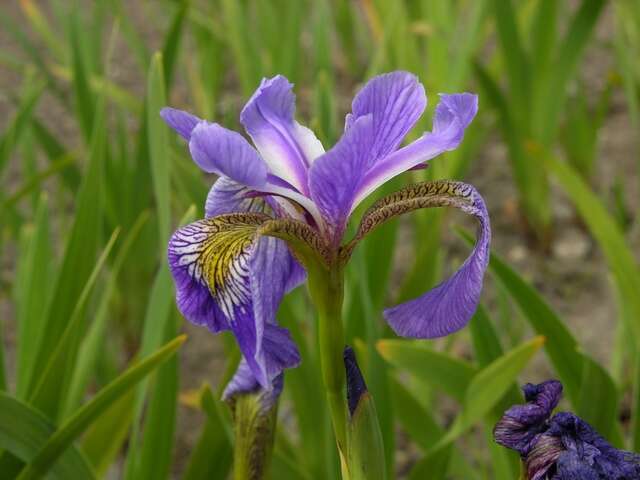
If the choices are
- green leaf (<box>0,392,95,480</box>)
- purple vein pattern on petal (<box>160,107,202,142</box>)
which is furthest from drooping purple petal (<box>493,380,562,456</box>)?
green leaf (<box>0,392,95,480</box>)

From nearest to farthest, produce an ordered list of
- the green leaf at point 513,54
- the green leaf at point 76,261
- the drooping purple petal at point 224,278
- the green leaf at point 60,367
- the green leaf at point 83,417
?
the drooping purple petal at point 224,278 → the green leaf at point 83,417 → the green leaf at point 60,367 → the green leaf at point 76,261 → the green leaf at point 513,54

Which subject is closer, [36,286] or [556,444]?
[556,444]

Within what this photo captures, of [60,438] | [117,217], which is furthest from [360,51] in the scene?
[60,438]

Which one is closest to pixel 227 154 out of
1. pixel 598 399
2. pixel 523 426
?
pixel 523 426

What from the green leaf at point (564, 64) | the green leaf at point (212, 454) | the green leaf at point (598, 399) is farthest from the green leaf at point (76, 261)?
the green leaf at point (564, 64)

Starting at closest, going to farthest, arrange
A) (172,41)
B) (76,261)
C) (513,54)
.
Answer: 1. (76,261)
2. (172,41)
3. (513,54)

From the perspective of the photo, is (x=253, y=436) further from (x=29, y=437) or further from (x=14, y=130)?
(x=14, y=130)

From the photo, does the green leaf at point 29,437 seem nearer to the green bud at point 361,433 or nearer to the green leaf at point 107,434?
the green leaf at point 107,434
